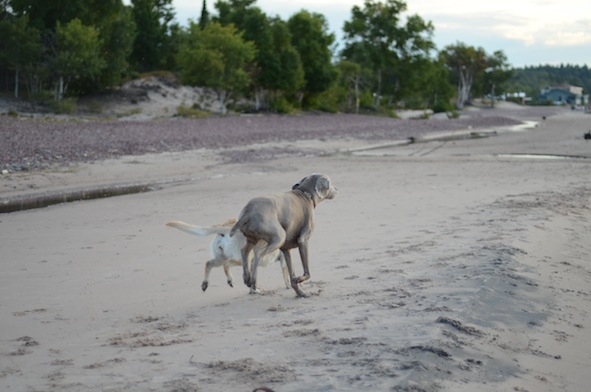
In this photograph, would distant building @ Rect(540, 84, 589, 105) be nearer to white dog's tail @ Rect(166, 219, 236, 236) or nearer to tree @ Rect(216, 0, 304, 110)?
tree @ Rect(216, 0, 304, 110)

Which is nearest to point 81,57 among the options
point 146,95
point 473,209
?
point 146,95

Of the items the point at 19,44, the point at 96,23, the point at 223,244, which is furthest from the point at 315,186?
the point at 96,23

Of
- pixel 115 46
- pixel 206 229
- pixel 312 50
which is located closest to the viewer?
pixel 206 229

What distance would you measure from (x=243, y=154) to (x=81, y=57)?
72.5ft

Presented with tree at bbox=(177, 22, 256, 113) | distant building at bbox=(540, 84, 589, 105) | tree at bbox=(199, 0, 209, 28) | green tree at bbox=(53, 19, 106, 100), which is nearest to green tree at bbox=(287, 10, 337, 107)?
tree at bbox=(199, 0, 209, 28)

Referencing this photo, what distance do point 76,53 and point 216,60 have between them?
9878mm

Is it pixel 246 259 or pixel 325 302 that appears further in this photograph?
pixel 246 259

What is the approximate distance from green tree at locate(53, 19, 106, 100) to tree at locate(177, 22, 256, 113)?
7.21 metres

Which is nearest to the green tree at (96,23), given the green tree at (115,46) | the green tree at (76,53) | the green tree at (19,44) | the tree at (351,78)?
the green tree at (115,46)

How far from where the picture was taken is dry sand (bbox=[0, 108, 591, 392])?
5.55 metres

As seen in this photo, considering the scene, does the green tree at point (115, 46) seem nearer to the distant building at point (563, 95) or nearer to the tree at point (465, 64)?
the tree at point (465, 64)

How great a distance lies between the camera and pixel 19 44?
153 feet

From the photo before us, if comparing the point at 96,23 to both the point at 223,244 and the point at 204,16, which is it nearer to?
the point at 204,16

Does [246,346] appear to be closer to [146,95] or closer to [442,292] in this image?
[442,292]
